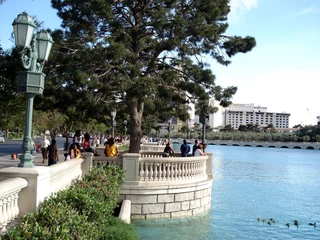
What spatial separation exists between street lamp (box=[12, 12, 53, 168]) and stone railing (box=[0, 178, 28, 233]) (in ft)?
2.60

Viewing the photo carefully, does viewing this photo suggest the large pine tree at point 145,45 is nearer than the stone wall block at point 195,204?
No

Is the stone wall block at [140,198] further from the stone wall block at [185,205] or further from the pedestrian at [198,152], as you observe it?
the pedestrian at [198,152]

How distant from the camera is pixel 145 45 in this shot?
18.0 meters

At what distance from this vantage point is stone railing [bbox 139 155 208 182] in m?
12.1

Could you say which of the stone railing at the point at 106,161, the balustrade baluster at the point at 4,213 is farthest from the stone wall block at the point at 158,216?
the balustrade baluster at the point at 4,213

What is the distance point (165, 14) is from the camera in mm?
15570

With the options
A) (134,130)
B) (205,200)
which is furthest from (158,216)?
(134,130)

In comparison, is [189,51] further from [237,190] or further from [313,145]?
[313,145]

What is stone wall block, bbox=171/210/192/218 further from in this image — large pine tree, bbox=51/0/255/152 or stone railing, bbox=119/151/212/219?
large pine tree, bbox=51/0/255/152

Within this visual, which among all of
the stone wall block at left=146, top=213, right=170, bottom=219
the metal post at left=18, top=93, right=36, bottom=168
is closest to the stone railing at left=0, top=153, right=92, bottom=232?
the metal post at left=18, top=93, right=36, bottom=168

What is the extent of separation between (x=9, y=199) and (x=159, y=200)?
6.90 m

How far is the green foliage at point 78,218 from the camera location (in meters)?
5.01

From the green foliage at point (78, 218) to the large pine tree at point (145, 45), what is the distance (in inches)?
225

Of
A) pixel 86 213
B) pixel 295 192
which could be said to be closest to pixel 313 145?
pixel 295 192
